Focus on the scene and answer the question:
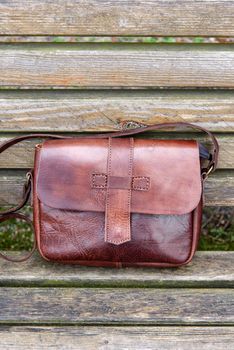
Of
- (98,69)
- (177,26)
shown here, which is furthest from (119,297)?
(177,26)

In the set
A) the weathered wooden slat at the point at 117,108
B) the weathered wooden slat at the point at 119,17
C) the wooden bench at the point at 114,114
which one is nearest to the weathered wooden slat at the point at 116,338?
the wooden bench at the point at 114,114

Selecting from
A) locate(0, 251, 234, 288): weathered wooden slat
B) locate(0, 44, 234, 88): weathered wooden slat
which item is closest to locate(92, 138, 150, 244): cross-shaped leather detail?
locate(0, 251, 234, 288): weathered wooden slat

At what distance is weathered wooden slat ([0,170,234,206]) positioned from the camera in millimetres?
1552

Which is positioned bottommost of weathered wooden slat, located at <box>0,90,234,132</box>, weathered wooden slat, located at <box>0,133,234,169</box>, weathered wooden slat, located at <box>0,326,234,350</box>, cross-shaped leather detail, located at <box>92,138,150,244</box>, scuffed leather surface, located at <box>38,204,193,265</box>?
weathered wooden slat, located at <box>0,326,234,350</box>

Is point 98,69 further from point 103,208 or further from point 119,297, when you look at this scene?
point 119,297

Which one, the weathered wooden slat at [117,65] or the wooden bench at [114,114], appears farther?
the weathered wooden slat at [117,65]

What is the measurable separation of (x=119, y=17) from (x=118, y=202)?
45 centimetres

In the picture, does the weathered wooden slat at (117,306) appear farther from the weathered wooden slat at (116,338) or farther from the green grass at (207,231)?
the green grass at (207,231)

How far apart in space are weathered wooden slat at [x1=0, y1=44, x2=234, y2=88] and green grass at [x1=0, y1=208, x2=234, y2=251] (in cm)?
53

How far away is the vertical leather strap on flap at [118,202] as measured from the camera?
4.34 ft

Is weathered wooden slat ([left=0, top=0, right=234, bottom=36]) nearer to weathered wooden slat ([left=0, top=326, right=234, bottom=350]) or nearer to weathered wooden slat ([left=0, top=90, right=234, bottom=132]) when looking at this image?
weathered wooden slat ([left=0, top=90, right=234, bottom=132])

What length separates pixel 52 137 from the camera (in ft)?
4.84

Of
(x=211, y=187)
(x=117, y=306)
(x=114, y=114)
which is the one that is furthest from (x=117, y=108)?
(x=117, y=306)

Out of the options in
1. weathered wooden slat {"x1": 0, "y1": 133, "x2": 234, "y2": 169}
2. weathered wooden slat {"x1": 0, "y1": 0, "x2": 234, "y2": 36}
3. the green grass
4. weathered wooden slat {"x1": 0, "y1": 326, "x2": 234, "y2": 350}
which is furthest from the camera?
the green grass
